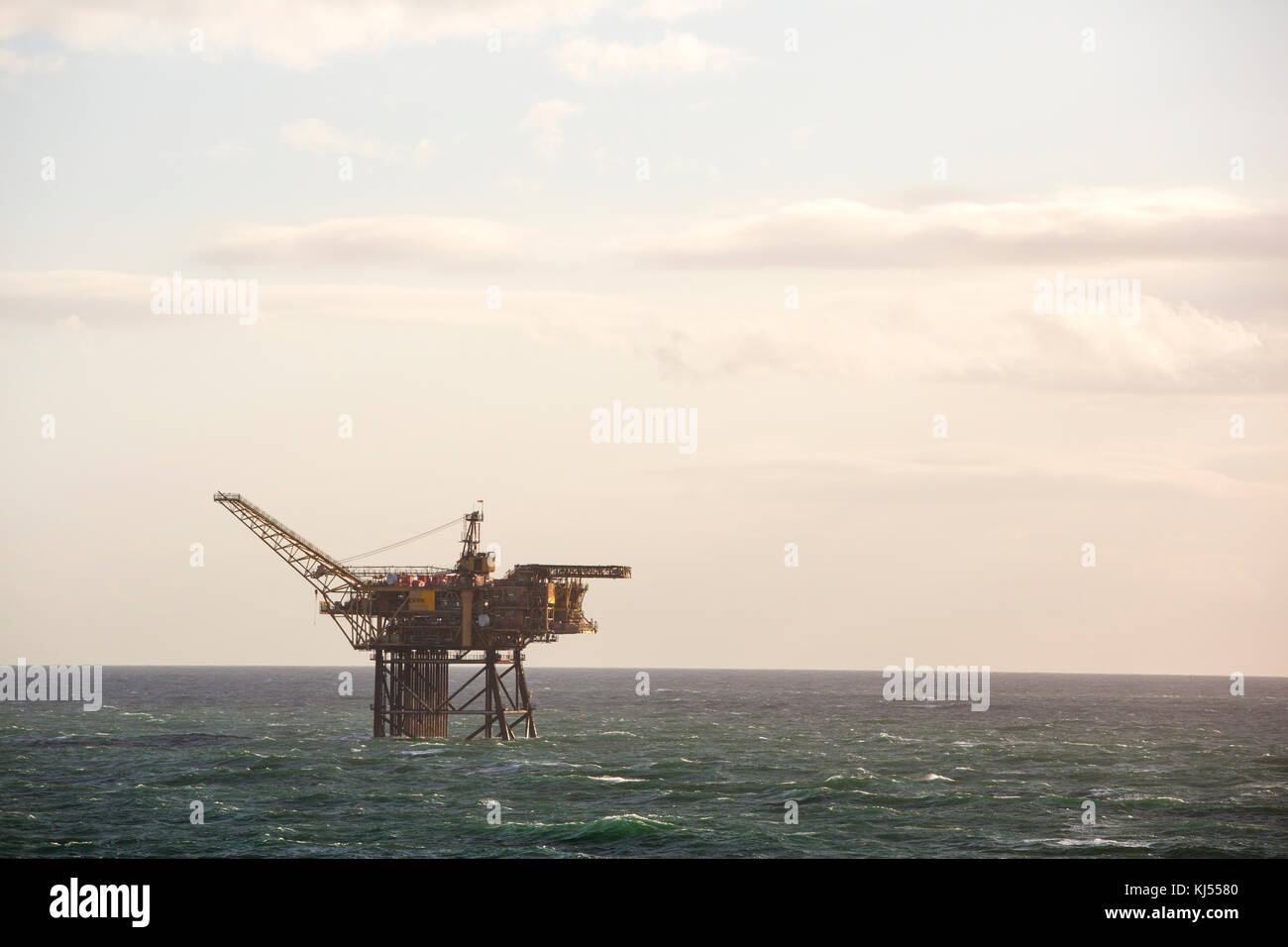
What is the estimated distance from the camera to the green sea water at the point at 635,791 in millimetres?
48719

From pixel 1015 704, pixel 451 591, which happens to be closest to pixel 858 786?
pixel 451 591

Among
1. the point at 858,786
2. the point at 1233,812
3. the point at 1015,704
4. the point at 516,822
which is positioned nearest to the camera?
the point at 516,822

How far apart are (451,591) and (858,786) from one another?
25.8m

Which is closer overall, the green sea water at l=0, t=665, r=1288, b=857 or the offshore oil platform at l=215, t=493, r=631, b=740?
the green sea water at l=0, t=665, r=1288, b=857

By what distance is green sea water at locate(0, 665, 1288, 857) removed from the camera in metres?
48.7

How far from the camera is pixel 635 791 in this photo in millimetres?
62125

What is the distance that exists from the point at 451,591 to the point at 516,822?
89.3 feet

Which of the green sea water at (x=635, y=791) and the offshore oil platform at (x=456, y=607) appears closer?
the green sea water at (x=635, y=791)

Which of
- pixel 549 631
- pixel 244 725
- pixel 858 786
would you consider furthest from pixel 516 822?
pixel 244 725

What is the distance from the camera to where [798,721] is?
124188mm
